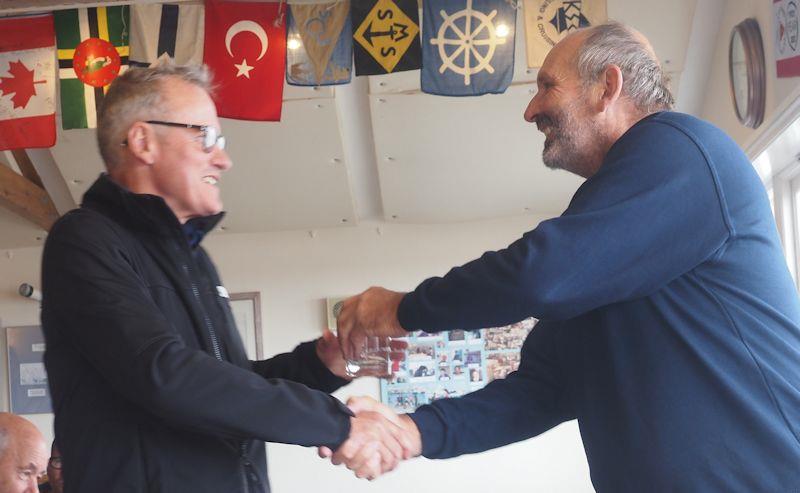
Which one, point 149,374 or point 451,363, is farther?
point 451,363

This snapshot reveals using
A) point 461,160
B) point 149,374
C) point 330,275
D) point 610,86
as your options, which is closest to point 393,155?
point 461,160

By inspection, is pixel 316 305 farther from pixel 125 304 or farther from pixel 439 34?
pixel 125 304

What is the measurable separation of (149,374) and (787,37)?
318 cm

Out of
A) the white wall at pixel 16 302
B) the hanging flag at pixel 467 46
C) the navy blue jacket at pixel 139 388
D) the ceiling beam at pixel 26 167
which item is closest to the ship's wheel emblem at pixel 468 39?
the hanging flag at pixel 467 46

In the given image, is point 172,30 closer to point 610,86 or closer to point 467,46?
point 467,46

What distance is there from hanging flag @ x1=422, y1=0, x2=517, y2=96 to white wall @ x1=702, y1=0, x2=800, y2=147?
3.76 ft

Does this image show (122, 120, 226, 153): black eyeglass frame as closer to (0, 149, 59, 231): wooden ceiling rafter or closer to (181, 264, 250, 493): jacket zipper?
(181, 264, 250, 493): jacket zipper

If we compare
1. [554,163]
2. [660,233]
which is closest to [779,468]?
[660,233]

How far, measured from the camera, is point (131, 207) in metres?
1.78

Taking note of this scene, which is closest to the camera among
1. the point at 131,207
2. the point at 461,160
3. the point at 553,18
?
the point at 131,207

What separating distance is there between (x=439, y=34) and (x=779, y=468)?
339 cm

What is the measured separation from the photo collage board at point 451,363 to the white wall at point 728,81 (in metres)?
2.33

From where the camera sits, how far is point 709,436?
158cm

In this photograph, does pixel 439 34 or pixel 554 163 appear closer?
pixel 554 163
